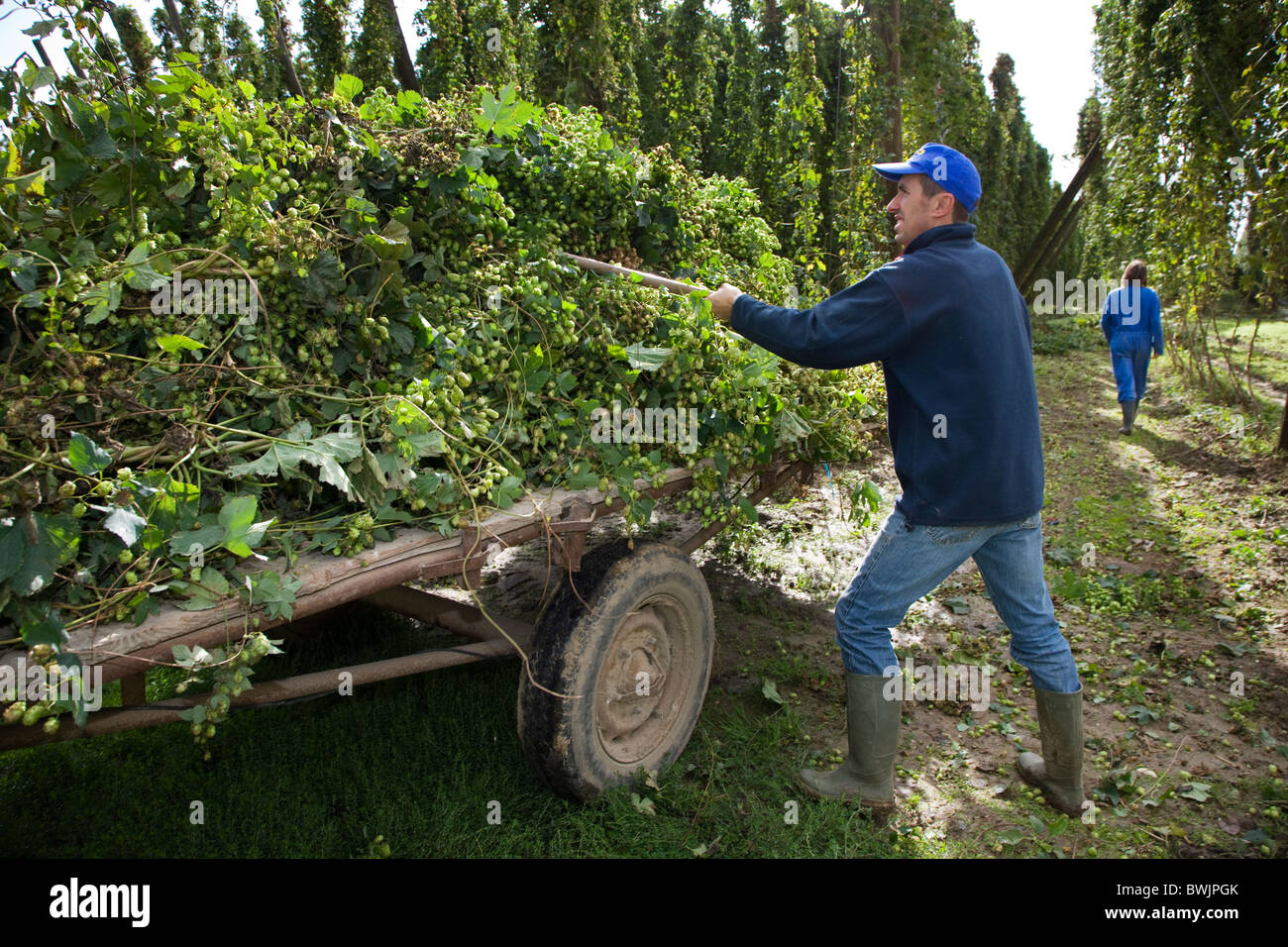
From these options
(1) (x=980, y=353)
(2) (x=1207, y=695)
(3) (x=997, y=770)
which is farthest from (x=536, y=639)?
(2) (x=1207, y=695)

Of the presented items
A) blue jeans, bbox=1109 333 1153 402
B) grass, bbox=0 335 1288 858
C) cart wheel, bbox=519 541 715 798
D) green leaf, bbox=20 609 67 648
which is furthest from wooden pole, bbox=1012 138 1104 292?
green leaf, bbox=20 609 67 648

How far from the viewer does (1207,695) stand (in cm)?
380

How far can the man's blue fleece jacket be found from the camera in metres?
2.59

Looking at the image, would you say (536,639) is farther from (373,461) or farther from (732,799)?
(732,799)

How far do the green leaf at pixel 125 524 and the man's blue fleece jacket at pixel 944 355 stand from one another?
1.84 m

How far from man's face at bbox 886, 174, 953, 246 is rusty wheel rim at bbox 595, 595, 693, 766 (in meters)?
1.59

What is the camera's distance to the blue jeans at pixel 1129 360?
28.4 feet

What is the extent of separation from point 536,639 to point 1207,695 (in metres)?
3.29

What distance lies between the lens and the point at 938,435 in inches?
106

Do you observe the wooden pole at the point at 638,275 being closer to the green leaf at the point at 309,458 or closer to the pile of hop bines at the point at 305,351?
the pile of hop bines at the point at 305,351

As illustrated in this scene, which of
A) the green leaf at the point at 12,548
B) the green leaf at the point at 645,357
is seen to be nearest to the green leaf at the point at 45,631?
the green leaf at the point at 12,548

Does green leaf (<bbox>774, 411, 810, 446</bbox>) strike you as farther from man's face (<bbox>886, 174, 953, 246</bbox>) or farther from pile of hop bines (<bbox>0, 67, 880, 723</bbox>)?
man's face (<bbox>886, 174, 953, 246</bbox>)

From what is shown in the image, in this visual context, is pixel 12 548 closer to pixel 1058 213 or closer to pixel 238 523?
pixel 238 523

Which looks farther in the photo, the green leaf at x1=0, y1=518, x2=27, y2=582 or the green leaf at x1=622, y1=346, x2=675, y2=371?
the green leaf at x1=622, y1=346, x2=675, y2=371
